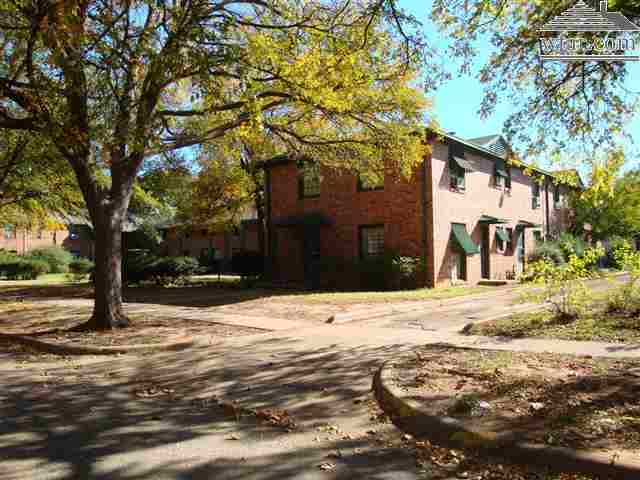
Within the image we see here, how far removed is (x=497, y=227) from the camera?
83.0 ft

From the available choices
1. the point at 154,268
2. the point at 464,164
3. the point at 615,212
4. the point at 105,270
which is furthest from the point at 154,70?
the point at 615,212

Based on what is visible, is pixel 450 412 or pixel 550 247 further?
pixel 550 247

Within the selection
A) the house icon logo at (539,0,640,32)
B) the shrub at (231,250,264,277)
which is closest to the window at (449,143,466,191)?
the shrub at (231,250,264,277)

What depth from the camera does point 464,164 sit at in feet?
70.7

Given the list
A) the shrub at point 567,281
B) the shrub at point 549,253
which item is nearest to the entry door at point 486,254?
the shrub at point 549,253

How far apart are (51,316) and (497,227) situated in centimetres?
1962

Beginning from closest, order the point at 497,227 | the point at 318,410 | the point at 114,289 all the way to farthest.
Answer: the point at 318,410
the point at 114,289
the point at 497,227

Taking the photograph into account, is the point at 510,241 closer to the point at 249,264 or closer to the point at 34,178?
the point at 249,264

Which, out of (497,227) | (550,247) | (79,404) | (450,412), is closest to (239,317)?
(79,404)

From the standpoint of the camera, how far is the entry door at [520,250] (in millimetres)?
27234

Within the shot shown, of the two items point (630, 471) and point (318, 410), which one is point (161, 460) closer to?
point (318, 410)

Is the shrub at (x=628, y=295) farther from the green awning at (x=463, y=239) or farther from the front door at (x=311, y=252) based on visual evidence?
the front door at (x=311, y=252)

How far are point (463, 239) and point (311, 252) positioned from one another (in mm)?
6716

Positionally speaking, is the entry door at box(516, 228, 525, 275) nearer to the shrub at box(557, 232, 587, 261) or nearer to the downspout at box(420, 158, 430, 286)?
the shrub at box(557, 232, 587, 261)
